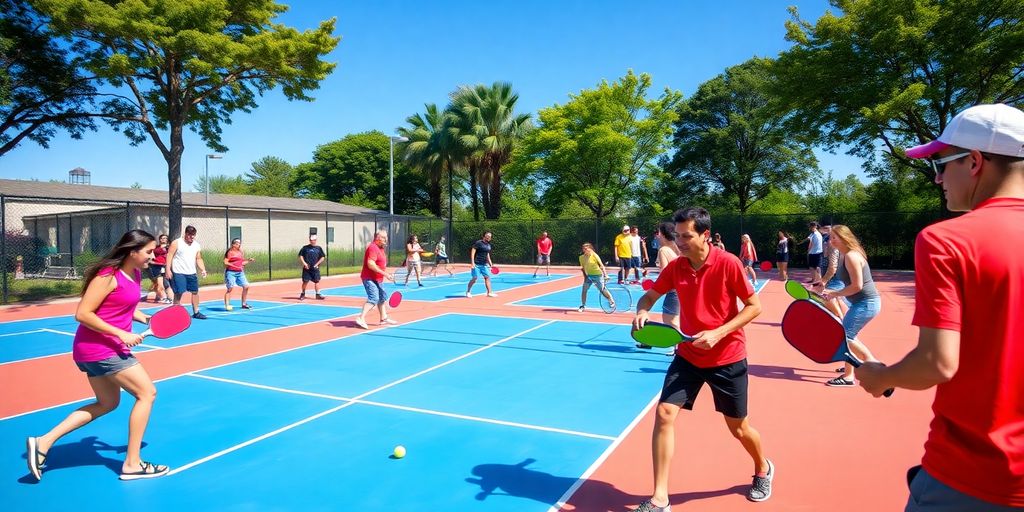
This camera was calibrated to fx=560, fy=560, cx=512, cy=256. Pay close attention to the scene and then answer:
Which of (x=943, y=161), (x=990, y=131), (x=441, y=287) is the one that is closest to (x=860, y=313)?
(x=943, y=161)

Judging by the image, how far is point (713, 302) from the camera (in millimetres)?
3795

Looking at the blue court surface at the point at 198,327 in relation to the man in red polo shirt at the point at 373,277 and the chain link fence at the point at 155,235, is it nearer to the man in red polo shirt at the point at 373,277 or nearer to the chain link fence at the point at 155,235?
the man in red polo shirt at the point at 373,277

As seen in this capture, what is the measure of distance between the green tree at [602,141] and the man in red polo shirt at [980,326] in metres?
31.9

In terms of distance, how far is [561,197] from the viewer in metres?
37.8

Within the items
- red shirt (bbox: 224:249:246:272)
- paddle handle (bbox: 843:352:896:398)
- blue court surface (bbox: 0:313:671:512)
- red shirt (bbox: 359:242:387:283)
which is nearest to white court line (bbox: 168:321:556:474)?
blue court surface (bbox: 0:313:671:512)

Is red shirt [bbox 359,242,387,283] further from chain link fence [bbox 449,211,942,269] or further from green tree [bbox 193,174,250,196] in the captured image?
green tree [bbox 193,174,250,196]

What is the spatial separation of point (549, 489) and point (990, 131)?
3.47 m

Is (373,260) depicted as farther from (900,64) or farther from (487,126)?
(487,126)

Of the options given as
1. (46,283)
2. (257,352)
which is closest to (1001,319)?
(257,352)

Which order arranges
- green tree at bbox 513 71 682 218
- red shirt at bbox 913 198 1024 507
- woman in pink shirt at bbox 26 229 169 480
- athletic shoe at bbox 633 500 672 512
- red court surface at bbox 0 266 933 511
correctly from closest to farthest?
1. red shirt at bbox 913 198 1024 507
2. athletic shoe at bbox 633 500 672 512
3. red court surface at bbox 0 266 933 511
4. woman in pink shirt at bbox 26 229 169 480
5. green tree at bbox 513 71 682 218

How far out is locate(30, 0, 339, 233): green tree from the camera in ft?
56.1

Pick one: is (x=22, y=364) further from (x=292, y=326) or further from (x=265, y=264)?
(x=265, y=264)

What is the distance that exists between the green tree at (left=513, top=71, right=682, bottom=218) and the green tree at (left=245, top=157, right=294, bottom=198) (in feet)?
189

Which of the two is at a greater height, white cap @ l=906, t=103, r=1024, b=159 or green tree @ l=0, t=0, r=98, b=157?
green tree @ l=0, t=0, r=98, b=157
